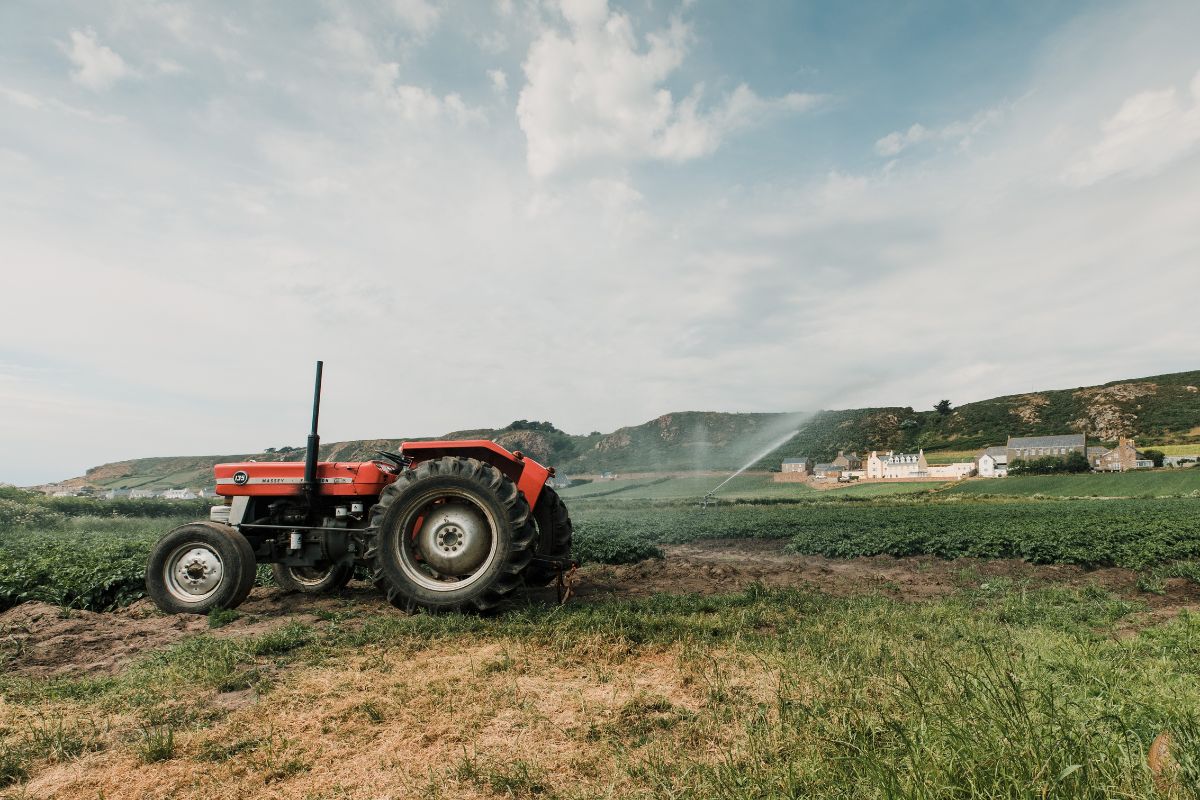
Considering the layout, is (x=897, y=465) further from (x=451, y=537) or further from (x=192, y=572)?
(x=192, y=572)

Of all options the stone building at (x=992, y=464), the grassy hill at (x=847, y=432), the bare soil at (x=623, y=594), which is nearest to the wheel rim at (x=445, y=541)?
the bare soil at (x=623, y=594)

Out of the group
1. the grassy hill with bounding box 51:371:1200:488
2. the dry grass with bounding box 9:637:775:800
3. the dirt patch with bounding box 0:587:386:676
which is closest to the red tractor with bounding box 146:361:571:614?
the dirt patch with bounding box 0:587:386:676

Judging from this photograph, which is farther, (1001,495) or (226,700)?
(1001,495)

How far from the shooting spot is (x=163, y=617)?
6219 millimetres

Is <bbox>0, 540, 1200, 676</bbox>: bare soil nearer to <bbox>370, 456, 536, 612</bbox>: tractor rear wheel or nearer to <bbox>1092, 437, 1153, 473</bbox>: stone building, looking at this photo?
<bbox>370, 456, 536, 612</bbox>: tractor rear wheel

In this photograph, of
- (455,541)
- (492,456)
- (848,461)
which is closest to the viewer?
(455,541)

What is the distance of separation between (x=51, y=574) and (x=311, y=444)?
4174 millimetres

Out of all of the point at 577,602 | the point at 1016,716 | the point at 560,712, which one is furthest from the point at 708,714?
the point at 577,602

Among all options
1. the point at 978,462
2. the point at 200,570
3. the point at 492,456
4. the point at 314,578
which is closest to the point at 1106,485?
the point at 978,462

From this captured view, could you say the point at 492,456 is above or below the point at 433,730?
above

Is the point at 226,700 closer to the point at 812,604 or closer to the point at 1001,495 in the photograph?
the point at 812,604

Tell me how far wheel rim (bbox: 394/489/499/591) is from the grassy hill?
47.5 meters

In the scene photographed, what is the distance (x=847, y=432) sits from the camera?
81938mm

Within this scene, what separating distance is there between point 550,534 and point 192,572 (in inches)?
160
